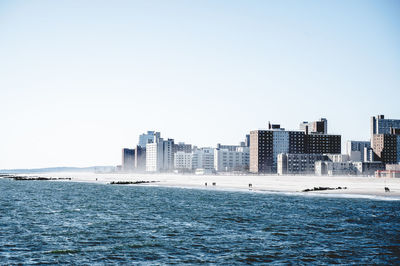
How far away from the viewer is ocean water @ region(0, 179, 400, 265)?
34.3 m

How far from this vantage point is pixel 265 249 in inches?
1471

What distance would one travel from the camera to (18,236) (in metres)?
43.7

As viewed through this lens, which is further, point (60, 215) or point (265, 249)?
point (60, 215)

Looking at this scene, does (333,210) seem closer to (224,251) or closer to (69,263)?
(224,251)

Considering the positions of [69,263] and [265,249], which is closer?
[69,263]

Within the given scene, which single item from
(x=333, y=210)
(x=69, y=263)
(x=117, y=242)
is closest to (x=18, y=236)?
(x=117, y=242)

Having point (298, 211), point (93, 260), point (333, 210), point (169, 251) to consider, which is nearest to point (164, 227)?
point (169, 251)

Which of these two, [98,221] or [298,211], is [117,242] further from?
[298,211]

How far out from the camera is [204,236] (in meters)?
43.7

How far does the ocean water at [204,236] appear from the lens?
3428 centimetres

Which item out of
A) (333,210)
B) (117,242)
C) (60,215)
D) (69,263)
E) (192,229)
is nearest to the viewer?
(69,263)

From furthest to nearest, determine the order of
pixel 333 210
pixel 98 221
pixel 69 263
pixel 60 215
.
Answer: pixel 333 210, pixel 60 215, pixel 98 221, pixel 69 263

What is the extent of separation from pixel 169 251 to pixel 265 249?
8006 millimetres

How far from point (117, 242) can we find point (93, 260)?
7.18 m
